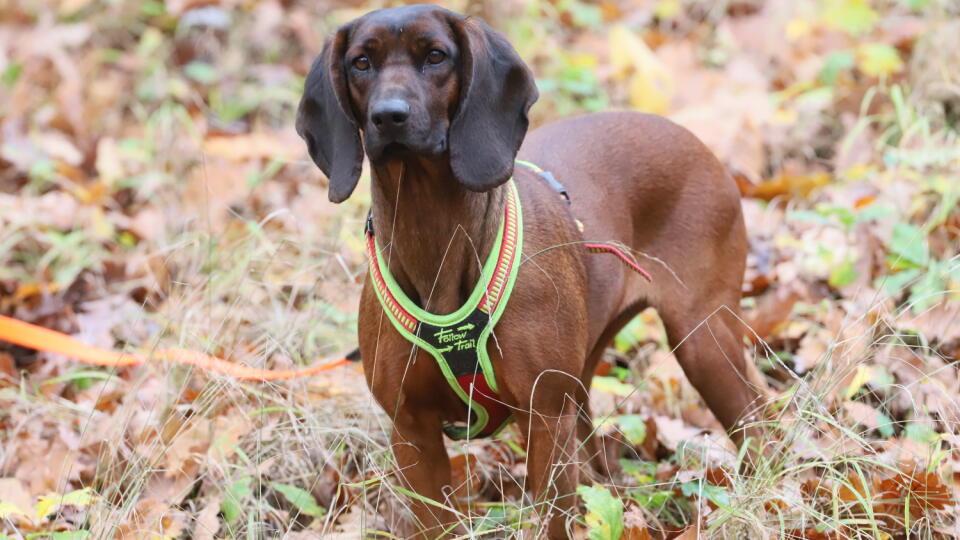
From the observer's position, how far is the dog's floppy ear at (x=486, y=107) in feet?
10.3

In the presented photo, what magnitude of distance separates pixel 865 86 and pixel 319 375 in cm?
404

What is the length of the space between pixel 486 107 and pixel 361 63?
0.36 metres

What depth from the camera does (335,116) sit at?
3.32 metres

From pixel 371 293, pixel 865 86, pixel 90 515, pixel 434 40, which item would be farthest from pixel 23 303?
Answer: pixel 865 86

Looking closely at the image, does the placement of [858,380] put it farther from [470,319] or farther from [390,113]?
[390,113]

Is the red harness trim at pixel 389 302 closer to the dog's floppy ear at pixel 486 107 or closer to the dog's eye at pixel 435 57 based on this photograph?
the dog's floppy ear at pixel 486 107

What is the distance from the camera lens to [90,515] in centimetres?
355

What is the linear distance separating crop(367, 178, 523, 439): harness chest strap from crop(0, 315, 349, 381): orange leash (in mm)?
797

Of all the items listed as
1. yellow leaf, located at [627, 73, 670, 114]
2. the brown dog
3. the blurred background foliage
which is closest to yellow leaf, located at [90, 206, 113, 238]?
the blurred background foliage

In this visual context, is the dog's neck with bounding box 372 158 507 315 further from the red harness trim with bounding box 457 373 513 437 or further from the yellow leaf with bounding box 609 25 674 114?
the yellow leaf with bounding box 609 25 674 114

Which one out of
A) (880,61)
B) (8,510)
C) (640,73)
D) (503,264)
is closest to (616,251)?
(503,264)

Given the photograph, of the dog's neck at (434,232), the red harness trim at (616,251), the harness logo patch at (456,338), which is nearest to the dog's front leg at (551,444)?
the harness logo patch at (456,338)

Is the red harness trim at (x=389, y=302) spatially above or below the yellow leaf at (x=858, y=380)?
above

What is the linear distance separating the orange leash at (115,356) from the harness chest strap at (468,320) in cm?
80
